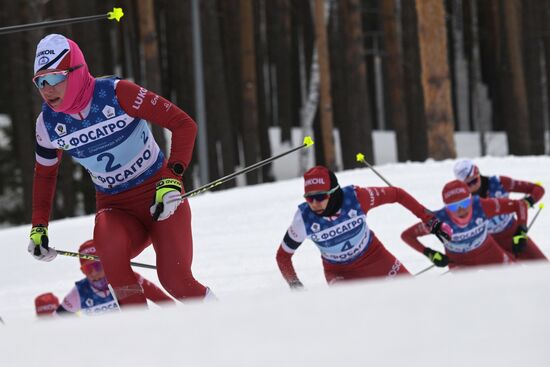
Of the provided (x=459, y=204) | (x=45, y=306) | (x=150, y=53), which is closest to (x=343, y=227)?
(x=459, y=204)

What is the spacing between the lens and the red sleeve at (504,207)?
26.0 feet

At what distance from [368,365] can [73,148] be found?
326 centimetres

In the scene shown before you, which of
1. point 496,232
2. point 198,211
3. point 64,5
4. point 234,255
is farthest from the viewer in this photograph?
point 64,5

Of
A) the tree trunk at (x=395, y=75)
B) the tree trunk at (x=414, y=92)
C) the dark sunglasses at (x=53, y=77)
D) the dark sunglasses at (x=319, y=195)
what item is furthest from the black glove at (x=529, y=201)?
the tree trunk at (x=395, y=75)

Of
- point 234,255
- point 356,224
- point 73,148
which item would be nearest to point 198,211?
point 234,255

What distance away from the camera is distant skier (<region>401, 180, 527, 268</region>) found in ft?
25.1

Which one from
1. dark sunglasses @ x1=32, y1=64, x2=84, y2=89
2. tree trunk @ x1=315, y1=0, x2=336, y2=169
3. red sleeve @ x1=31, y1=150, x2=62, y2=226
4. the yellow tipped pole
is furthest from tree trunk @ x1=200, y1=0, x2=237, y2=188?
dark sunglasses @ x1=32, y1=64, x2=84, y2=89

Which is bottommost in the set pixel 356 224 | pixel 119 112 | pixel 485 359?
pixel 356 224

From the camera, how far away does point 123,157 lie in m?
4.87

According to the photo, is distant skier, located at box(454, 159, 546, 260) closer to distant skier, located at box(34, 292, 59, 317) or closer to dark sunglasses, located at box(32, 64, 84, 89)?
distant skier, located at box(34, 292, 59, 317)

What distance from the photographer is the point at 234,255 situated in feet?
32.1

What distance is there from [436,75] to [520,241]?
6191 mm

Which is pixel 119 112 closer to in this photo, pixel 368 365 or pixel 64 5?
pixel 368 365

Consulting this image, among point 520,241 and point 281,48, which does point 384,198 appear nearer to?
point 520,241
